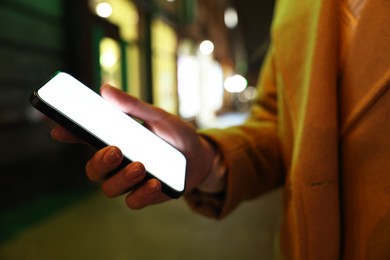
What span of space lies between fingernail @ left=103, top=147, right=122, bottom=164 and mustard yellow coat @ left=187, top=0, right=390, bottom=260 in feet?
1.15

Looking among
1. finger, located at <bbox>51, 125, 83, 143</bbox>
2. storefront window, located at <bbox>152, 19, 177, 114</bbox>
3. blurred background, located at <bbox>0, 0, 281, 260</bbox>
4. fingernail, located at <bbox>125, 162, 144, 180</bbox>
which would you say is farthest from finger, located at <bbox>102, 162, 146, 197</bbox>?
storefront window, located at <bbox>152, 19, 177, 114</bbox>

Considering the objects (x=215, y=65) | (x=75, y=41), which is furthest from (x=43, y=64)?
(x=215, y=65)

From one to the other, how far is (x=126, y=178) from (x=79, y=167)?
3997 mm

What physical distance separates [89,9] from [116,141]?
4115 millimetres

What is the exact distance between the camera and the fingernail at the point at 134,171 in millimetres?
685

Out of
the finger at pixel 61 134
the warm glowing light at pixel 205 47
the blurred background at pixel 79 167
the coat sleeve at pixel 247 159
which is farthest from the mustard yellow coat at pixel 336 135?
the warm glowing light at pixel 205 47

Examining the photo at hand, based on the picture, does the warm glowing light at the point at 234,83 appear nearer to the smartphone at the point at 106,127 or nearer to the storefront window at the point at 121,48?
the storefront window at the point at 121,48

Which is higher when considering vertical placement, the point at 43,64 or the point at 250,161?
the point at 250,161

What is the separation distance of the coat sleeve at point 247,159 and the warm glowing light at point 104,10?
14.0 ft

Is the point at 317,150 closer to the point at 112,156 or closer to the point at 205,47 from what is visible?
the point at 112,156

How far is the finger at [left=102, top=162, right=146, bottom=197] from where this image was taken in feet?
2.25

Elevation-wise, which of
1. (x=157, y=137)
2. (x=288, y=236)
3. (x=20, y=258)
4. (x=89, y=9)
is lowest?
(x=20, y=258)

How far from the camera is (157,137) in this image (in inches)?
32.2

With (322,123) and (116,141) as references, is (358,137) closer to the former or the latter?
(322,123)
